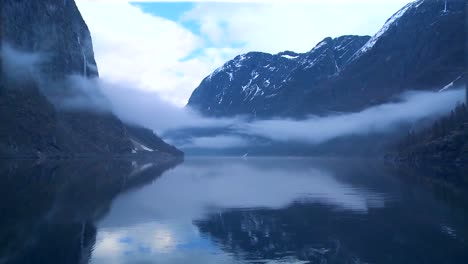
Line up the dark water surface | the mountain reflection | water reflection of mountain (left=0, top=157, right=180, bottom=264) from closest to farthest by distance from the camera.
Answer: water reflection of mountain (left=0, top=157, right=180, bottom=264) < the dark water surface < the mountain reflection

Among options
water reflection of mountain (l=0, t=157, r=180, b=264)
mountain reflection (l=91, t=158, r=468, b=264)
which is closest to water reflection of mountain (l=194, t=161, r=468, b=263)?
mountain reflection (l=91, t=158, r=468, b=264)

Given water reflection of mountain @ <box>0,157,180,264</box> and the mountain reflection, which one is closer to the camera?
water reflection of mountain @ <box>0,157,180,264</box>

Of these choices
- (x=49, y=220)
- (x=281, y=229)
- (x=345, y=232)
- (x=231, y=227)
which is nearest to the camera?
(x=345, y=232)

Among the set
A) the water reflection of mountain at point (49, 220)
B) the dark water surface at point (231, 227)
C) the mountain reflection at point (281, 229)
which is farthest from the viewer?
the mountain reflection at point (281, 229)

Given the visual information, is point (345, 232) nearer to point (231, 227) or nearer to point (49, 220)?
point (231, 227)

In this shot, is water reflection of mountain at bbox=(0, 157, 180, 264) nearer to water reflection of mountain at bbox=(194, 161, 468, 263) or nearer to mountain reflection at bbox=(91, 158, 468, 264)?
mountain reflection at bbox=(91, 158, 468, 264)

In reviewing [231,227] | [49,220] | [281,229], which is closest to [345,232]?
[281,229]

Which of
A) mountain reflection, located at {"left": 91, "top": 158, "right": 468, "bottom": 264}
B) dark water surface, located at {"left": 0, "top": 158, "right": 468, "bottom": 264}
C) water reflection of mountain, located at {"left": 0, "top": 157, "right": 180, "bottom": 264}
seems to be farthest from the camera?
mountain reflection, located at {"left": 91, "top": 158, "right": 468, "bottom": 264}

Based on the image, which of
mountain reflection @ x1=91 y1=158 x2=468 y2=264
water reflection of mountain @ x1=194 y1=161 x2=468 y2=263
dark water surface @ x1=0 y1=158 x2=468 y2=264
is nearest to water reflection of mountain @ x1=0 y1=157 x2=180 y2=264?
dark water surface @ x1=0 y1=158 x2=468 y2=264

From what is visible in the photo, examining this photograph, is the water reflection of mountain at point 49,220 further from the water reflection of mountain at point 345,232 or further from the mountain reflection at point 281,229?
the water reflection of mountain at point 345,232

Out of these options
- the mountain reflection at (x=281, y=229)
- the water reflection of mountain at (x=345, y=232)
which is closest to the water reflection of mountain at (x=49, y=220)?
the mountain reflection at (x=281, y=229)

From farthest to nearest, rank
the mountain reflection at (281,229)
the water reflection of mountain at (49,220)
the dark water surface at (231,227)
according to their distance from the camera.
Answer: the mountain reflection at (281,229) < the dark water surface at (231,227) < the water reflection of mountain at (49,220)

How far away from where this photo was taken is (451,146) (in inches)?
7815

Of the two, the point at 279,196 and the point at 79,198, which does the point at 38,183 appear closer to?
the point at 79,198
